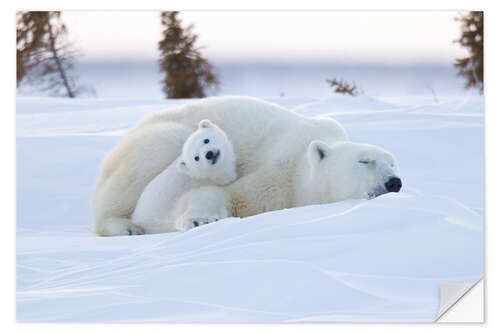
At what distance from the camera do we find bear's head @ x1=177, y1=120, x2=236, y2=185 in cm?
399

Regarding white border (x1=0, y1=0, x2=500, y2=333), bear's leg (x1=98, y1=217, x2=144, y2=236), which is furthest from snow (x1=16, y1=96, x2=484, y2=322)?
bear's leg (x1=98, y1=217, x2=144, y2=236)

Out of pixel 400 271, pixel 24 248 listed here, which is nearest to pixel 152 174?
pixel 24 248

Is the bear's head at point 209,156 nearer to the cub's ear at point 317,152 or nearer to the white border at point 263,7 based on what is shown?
the cub's ear at point 317,152

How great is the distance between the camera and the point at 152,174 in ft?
14.6

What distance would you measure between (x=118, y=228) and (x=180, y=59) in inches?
43.0

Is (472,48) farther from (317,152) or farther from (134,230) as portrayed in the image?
(134,230)

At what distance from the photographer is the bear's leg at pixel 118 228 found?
4.21 m

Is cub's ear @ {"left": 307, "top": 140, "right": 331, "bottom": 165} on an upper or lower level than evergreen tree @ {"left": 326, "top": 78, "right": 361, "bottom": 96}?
lower

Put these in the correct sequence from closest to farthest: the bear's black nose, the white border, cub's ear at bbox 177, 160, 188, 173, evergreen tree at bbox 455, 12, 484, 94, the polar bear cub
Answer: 1. the white border
2. the bear's black nose
3. evergreen tree at bbox 455, 12, 484, 94
4. the polar bear cub
5. cub's ear at bbox 177, 160, 188, 173

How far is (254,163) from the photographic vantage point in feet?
14.3

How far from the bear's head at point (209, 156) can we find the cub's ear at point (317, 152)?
52 centimetres

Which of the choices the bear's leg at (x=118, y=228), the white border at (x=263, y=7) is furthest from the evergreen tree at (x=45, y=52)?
the bear's leg at (x=118, y=228)

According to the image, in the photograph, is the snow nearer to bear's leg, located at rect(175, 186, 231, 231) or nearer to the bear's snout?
bear's leg, located at rect(175, 186, 231, 231)

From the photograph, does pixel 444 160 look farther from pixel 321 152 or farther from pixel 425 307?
pixel 425 307
